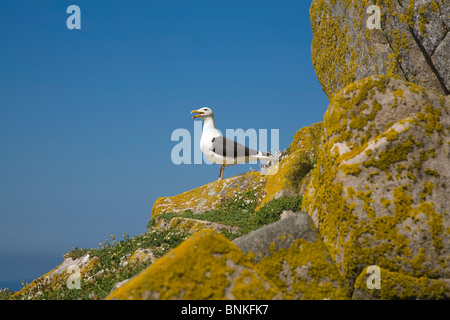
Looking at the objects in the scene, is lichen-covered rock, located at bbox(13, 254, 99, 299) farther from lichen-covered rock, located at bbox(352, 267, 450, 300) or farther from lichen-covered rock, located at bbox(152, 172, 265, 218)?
lichen-covered rock, located at bbox(352, 267, 450, 300)

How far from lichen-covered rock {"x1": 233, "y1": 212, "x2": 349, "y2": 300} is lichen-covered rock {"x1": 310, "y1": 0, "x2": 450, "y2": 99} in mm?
6927

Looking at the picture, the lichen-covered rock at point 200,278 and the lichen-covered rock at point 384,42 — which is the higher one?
the lichen-covered rock at point 384,42

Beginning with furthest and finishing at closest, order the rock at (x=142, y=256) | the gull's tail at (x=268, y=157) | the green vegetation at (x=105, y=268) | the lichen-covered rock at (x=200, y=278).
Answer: the gull's tail at (x=268, y=157) < the rock at (x=142, y=256) < the green vegetation at (x=105, y=268) < the lichen-covered rock at (x=200, y=278)

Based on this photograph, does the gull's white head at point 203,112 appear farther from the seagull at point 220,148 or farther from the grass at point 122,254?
the grass at point 122,254

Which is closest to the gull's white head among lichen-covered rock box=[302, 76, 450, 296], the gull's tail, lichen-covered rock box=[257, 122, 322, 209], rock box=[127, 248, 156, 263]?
the gull's tail

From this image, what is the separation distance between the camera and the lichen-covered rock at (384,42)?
36.3 ft

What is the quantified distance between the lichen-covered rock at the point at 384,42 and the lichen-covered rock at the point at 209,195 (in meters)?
4.78

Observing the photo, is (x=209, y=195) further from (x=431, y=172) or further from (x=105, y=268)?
(x=431, y=172)

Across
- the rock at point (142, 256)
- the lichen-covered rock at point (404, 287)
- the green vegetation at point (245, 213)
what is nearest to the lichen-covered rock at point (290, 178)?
the green vegetation at point (245, 213)

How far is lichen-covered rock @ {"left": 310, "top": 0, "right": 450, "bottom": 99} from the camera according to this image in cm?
1107

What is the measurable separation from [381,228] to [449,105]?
247cm

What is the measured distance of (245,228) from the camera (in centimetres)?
1223

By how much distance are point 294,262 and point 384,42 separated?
8797mm
